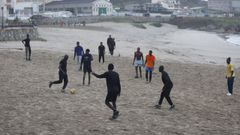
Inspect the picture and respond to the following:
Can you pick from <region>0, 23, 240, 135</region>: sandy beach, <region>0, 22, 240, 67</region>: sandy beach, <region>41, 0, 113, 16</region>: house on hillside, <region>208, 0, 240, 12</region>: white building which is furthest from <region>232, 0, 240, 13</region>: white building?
<region>0, 23, 240, 135</region>: sandy beach

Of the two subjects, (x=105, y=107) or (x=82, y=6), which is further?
(x=82, y=6)

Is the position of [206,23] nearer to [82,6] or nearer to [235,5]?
[82,6]

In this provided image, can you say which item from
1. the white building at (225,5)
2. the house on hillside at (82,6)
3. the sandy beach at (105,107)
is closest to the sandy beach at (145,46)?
the sandy beach at (105,107)

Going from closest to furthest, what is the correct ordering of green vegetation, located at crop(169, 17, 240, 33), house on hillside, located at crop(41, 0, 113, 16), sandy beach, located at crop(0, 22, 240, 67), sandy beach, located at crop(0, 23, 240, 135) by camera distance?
sandy beach, located at crop(0, 23, 240, 135), sandy beach, located at crop(0, 22, 240, 67), green vegetation, located at crop(169, 17, 240, 33), house on hillside, located at crop(41, 0, 113, 16)

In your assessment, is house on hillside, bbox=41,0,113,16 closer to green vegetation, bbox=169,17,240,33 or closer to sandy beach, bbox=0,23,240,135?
green vegetation, bbox=169,17,240,33

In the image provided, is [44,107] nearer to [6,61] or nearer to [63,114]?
[63,114]

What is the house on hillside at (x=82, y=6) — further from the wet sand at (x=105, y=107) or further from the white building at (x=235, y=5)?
the wet sand at (x=105, y=107)

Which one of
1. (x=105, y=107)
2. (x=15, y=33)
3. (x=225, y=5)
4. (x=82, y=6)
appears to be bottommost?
(x=105, y=107)

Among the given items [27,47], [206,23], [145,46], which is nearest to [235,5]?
[206,23]

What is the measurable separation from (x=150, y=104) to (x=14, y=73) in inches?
290

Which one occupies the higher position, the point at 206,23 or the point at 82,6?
the point at 82,6

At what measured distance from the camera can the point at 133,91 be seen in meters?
16.3

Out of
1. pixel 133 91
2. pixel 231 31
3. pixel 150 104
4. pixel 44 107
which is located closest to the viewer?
pixel 44 107

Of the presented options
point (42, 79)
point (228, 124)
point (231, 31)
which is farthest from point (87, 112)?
point (231, 31)
